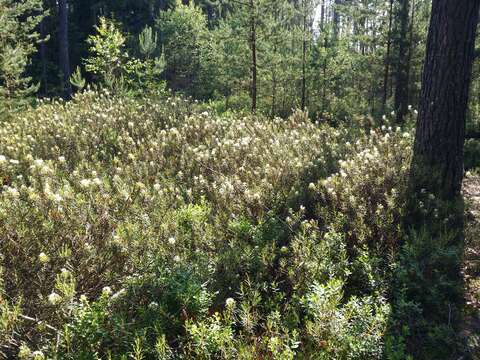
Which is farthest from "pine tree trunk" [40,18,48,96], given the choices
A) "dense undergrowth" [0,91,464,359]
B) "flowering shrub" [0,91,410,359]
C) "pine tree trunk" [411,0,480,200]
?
"pine tree trunk" [411,0,480,200]

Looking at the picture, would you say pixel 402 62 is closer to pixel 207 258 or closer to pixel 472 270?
pixel 472 270

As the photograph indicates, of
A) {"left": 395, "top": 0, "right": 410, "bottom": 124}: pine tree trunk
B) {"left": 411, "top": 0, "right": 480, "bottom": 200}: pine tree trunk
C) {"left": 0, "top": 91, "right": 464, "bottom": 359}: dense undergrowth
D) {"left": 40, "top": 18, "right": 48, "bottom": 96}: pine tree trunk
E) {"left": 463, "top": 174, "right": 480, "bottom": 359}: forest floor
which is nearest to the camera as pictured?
{"left": 0, "top": 91, "right": 464, "bottom": 359}: dense undergrowth

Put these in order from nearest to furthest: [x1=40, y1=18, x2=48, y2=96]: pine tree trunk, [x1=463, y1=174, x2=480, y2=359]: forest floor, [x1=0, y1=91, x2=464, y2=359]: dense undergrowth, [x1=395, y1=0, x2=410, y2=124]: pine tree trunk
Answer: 1. [x1=0, y1=91, x2=464, y2=359]: dense undergrowth
2. [x1=463, y1=174, x2=480, y2=359]: forest floor
3. [x1=395, y1=0, x2=410, y2=124]: pine tree trunk
4. [x1=40, y1=18, x2=48, y2=96]: pine tree trunk

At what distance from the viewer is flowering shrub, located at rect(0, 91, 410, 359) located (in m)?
2.81

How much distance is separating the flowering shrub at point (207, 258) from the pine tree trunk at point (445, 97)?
1.39 feet

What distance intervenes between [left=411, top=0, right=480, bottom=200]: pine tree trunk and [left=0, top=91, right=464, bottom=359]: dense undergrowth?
371 millimetres

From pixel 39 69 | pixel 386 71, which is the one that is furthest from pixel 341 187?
pixel 39 69

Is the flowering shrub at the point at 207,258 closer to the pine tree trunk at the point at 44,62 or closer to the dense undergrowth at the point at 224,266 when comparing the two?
the dense undergrowth at the point at 224,266

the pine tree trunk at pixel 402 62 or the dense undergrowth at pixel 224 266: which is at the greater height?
the pine tree trunk at pixel 402 62

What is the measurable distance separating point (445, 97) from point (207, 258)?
3721 millimetres

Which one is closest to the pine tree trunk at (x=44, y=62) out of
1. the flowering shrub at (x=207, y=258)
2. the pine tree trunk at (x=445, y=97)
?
the flowering shrub at (x=207, y=258)

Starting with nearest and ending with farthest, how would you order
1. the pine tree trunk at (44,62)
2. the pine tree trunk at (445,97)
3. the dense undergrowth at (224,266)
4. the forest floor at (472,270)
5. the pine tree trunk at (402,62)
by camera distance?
the dense undergrowth at (224,266) → the forest floor at (472,270) → the pine tree trunk at (445,97) → the pine tree trunk at (402,62) → the pine tree trunk at (44,62)

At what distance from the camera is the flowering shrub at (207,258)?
281 centimetres

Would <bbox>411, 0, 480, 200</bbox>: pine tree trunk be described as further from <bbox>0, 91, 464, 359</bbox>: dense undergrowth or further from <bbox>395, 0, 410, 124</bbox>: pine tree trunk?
<bbox>395, 0, 410, 124</bbox>: pine tree trunk
